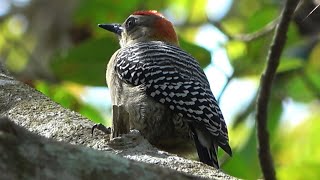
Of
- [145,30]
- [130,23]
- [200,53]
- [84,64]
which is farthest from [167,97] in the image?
[130,23]

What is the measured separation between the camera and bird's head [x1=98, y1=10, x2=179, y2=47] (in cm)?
651

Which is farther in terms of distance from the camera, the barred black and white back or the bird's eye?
the bird's eye

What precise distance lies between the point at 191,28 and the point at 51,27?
224cm

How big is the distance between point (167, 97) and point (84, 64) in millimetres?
973

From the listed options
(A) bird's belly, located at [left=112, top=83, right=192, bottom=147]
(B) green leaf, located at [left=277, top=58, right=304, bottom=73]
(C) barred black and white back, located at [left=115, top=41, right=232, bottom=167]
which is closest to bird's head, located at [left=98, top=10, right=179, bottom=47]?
(C) barred black and white back, located at [left=115, top=41, right=232, bottom=167]

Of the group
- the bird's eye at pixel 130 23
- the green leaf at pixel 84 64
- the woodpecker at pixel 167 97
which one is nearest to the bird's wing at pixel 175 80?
the woodpecker at pixel 167 97

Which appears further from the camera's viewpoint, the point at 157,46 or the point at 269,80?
the point at 157,46

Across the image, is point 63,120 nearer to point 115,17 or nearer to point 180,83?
point 180,83

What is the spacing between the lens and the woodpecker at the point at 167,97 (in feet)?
15.2

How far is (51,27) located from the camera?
859 centimetres

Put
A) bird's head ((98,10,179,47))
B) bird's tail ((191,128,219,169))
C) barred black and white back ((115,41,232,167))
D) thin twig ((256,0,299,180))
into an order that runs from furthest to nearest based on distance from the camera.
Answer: bird's head ((98,10,179,47)) → barred black and white back ((115,41,232,167)) → bird's tail ((191,128,219,169)) → thin twig ((256,0,299,180))

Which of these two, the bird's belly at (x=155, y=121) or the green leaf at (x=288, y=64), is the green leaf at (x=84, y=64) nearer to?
the bird's belly at (x=155, y=121)

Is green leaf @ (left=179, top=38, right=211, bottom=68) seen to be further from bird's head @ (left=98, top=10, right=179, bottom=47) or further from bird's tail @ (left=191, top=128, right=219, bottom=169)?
bird's head @ (left=98, top=10, right=179, bottom=47)

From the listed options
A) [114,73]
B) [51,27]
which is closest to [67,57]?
[114,73]
